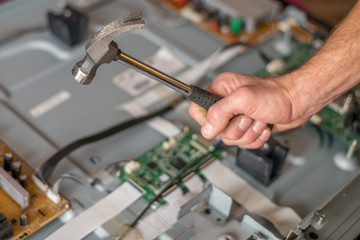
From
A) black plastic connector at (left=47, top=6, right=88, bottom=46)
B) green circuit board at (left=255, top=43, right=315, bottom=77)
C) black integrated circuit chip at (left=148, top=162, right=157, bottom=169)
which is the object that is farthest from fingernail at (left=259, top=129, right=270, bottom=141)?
black plastic connector at (left=47, top=6, right=88, bottom=46)

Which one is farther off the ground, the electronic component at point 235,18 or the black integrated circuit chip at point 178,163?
the electronic component at point 235,18

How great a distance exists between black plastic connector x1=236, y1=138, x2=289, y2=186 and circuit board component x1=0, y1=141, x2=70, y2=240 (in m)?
0.56

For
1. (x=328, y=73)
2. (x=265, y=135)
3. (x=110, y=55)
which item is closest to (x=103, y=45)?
(x=110, y=55)

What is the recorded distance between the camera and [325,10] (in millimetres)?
4035

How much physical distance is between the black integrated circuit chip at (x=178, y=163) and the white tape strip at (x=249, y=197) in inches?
2.8

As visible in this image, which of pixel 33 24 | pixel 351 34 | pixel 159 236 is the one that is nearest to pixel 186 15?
pixel 33 24

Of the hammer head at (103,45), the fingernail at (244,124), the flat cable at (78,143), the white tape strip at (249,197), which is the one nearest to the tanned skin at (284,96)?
the fingernail at (244,124)

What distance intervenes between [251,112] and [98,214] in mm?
526

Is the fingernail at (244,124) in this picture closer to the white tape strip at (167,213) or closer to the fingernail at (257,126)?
the fingernail at (257,126)

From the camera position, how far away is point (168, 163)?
5.55ft

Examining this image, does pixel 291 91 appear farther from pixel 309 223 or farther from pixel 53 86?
pixel 53 86

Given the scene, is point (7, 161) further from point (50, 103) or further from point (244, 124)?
point (244, 124)

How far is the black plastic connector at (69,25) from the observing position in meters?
2.02

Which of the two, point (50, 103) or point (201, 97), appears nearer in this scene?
point (201, 97)
